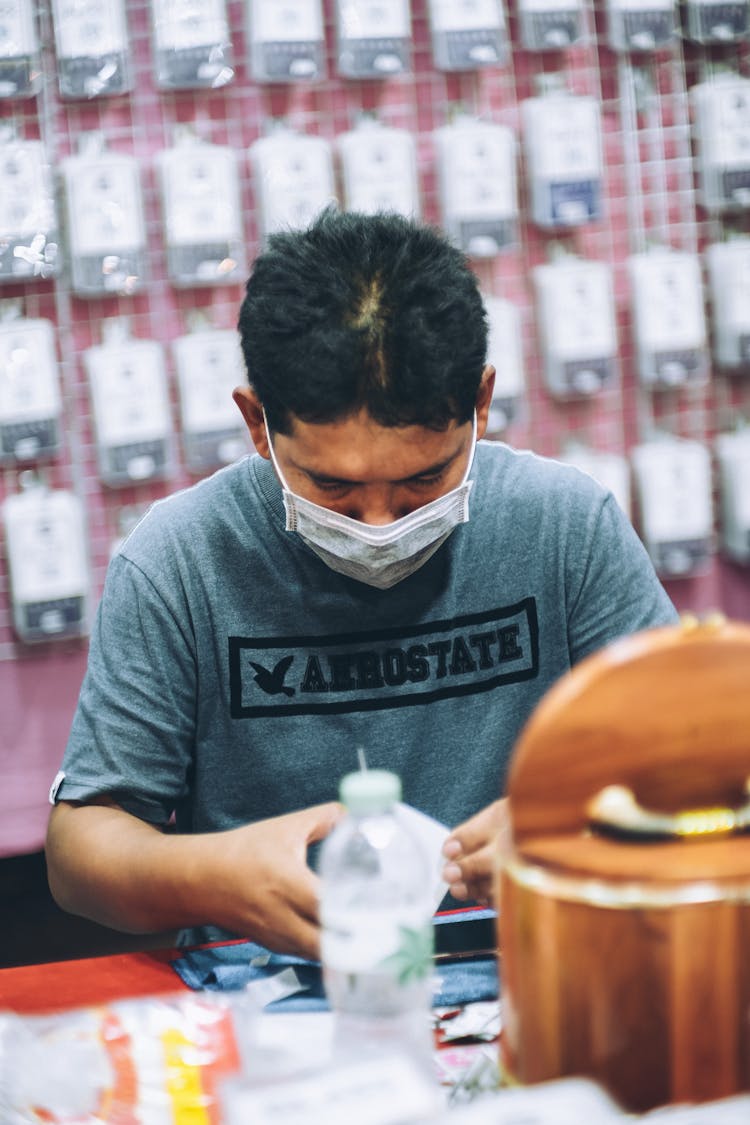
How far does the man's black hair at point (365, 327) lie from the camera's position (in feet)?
4.31

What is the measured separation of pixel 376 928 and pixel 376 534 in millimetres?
613

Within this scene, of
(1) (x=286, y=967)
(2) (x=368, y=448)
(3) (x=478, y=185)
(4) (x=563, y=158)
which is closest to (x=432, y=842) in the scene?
(1) (x=286, y=967)

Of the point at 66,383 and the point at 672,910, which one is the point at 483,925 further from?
the point at 66,383

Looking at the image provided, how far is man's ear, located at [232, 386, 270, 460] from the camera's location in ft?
4.95

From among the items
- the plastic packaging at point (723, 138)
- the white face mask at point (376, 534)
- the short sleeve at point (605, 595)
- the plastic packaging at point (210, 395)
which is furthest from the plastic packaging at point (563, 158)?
the white face mask at point (376, 534)

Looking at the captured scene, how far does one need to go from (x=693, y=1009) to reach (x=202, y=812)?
36.7 inches

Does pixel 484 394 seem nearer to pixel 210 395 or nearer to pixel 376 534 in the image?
pixel 376 534

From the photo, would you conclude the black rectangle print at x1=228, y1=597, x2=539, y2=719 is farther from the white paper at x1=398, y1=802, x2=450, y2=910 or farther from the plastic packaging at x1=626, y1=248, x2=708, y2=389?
the plastic packaging at x1=626, y1=248, x2=708, y2=389

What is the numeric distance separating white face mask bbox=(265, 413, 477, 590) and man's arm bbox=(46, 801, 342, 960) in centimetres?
35

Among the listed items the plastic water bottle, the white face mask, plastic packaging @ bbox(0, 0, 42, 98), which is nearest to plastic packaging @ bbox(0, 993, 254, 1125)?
the plastic water bottle

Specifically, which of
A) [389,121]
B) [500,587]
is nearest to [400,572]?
[500,587]

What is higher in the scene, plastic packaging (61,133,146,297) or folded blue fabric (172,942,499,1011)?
plastic packaging (61,133,146,297)

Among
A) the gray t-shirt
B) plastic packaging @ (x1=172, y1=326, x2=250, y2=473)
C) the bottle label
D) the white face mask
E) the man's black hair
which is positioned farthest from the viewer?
plastic packaging @ (x1=172, y1=326, x2=250, y2=473)

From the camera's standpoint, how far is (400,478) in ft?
4.51
